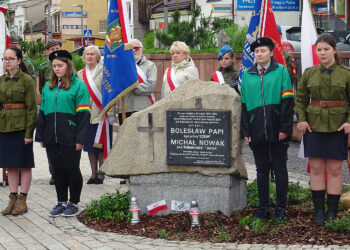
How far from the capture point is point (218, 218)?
7242 millimetres

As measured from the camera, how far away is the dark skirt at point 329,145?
6734 mm

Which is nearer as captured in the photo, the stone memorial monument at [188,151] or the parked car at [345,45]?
the stone memorial monument at [188,151]

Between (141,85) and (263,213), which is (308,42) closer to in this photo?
(263,213)

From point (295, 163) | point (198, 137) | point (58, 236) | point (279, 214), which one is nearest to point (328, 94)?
point (279, 214)

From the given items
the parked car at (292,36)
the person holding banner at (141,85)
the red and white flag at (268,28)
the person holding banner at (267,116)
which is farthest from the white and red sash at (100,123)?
the parked car at (292,36)

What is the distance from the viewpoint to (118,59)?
29.8ft

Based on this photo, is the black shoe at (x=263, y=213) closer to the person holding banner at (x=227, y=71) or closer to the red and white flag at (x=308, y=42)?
the red and white flag at (x=308, y=42)

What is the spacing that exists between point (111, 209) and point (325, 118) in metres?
2.54

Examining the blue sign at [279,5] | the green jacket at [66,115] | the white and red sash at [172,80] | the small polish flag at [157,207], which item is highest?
the blue sign at [279,5]

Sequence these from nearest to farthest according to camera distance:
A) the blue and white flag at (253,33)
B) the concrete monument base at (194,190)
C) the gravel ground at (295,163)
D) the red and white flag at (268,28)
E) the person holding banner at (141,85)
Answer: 1. the concrete monument base at (194,190)
2. the red and white flag at (268,28)
3. the blue and white flag at (253,33)
4. the person holding banner at (141,85)
5. the gravel ground at (295,163)

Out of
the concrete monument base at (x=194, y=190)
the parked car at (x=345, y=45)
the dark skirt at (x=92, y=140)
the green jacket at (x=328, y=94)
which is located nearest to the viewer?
the green jacket at (x=328, y=94)

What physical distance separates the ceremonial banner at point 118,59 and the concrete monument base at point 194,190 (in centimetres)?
179

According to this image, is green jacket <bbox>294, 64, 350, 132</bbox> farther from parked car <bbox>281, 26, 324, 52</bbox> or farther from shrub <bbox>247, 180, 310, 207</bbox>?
parked car <bbox>281, 26, 324, 52</bbox>

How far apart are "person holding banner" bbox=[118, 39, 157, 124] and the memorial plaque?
2474mm
